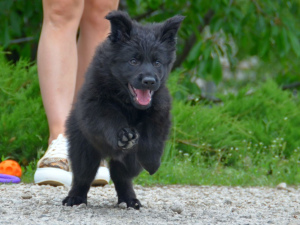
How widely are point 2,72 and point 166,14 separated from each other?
260 centimetres

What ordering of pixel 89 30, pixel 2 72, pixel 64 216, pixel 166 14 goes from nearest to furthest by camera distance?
pixel 64 216 → pixel 89 30 → pixel 2 72 → pixel 166 14

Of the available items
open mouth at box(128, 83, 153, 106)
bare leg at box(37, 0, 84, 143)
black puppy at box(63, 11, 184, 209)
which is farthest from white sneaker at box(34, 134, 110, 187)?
open mouth at box(128, 83, 153, 106)

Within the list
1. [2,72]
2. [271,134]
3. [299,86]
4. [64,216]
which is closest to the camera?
[64,216]

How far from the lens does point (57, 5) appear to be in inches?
178

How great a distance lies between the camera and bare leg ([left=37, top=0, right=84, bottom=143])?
180 inches

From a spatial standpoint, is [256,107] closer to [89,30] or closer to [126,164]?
[89,30]

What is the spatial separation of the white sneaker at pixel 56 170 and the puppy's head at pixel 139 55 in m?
1.03

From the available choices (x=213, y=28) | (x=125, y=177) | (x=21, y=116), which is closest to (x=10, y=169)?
(x=21, y=116)

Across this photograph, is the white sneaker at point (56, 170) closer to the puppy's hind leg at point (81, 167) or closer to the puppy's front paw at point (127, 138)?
the puppy's hind leg at point (81, 167)

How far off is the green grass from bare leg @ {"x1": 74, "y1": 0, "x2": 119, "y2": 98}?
3.40 ft

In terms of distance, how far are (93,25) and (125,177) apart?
1695 mm

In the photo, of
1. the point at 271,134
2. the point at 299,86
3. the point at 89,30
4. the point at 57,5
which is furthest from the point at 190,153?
the point at 299,86

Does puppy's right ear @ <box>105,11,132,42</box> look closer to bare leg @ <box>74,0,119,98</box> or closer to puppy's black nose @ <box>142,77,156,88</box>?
puppy's black nose @ <box>142,77,156,88</box>

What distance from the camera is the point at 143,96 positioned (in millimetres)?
3520
